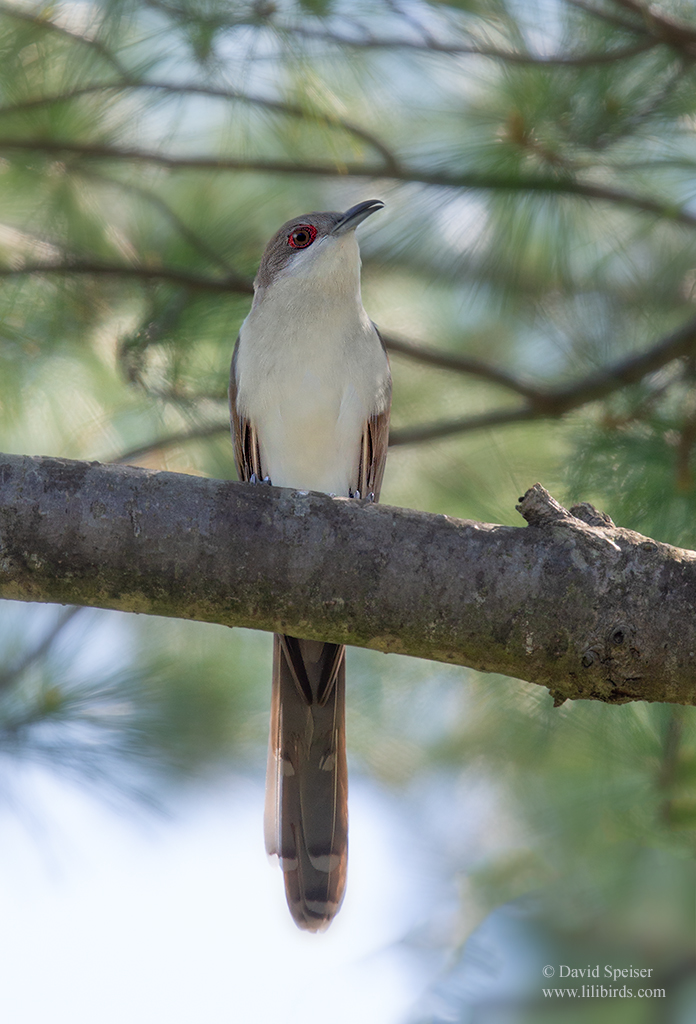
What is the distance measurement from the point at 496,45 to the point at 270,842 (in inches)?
122

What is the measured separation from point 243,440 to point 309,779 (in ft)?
4.50

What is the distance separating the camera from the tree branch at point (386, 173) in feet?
12.3

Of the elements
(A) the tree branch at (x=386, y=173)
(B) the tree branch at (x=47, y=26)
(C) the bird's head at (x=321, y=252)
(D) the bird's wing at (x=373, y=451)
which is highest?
(B) the tree branch at (x=47, y=26)

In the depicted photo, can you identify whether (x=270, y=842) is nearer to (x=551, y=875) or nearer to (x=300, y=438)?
(x=300, y=438)

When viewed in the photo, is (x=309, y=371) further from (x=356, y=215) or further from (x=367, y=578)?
(x=367, y=578)

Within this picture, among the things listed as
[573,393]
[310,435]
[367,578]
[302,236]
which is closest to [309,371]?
[310,435]

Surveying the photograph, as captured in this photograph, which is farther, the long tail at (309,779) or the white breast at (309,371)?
the white breast at (309,371)

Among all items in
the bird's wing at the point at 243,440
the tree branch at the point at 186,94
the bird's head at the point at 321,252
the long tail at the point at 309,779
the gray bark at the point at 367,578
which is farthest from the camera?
the bird's wing at the point at 243,440

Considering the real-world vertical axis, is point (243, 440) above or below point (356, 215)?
below

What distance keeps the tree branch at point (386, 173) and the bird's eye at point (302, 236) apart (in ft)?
0.95

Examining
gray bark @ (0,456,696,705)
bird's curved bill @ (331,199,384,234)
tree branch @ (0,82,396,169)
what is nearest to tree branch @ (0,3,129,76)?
tree branch @ (0,82,396,169)

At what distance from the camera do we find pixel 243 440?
3.87 metres

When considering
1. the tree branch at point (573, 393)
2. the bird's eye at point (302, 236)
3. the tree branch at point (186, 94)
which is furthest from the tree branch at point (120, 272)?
the tree branch at point (573, 393)

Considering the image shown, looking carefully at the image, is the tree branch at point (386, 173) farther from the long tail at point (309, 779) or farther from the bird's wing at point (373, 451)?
the long tail at point (309, 779)
